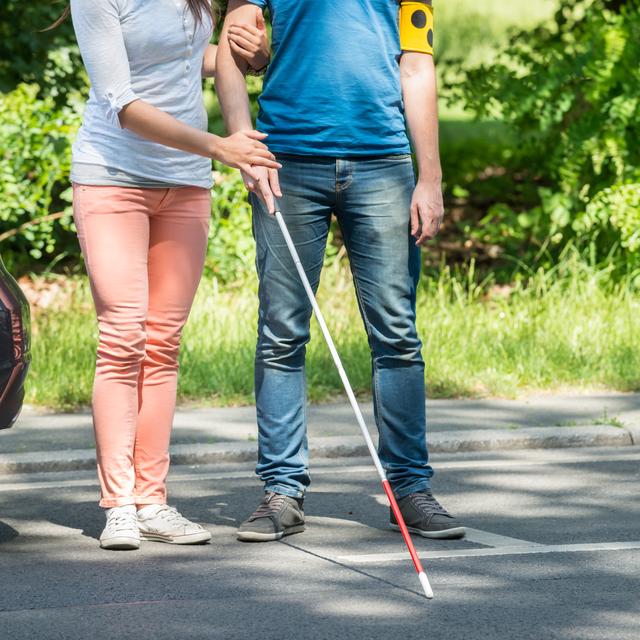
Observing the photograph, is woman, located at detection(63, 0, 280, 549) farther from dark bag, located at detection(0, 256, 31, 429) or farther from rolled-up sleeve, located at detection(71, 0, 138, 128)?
dark bag, located at detection(0, 256, 31, 429)

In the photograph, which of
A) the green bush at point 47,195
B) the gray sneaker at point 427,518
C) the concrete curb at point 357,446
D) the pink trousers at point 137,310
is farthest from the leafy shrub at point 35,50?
the gray sneaker at point 427,518

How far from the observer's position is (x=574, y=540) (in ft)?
15.5

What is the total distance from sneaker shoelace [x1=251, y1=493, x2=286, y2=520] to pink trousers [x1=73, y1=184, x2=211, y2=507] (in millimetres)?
321

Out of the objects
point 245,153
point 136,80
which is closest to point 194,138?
point 245,153

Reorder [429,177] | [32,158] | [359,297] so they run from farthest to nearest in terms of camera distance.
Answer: [32,158] → [359,297] → [429,177]

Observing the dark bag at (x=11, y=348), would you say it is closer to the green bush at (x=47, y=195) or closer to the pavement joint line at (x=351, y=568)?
the pavement joint line at (x=351, y=568)

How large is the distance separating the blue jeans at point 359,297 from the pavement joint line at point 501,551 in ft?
1.09

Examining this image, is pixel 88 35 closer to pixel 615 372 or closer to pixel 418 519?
pixel 418 519

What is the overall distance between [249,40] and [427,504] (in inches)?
63.3

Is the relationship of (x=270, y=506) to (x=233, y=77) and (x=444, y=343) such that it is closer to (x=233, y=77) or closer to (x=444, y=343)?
(x=233, y=77)

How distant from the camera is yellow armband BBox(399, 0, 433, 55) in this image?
4.61 meters

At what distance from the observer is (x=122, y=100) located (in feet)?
14.1

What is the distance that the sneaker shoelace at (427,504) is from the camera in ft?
15.6

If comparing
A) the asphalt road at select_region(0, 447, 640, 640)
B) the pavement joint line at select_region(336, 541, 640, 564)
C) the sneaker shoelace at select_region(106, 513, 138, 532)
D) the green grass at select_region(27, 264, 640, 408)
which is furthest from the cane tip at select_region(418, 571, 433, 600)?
the green grass at select_region(27, 264, 640, 408)
